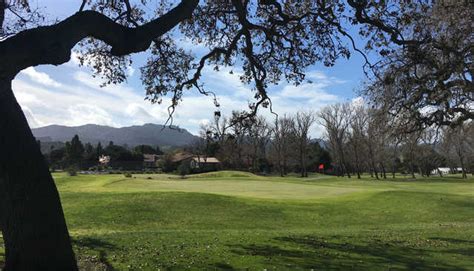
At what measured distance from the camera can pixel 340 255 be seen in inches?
433

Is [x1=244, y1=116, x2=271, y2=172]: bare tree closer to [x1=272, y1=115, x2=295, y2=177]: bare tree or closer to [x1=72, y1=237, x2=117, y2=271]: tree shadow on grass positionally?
[x1=272, y1=115, x2=295, y2=177]: bare tree

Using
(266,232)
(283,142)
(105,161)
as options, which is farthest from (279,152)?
(266,232)

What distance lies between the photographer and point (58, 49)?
6848mm

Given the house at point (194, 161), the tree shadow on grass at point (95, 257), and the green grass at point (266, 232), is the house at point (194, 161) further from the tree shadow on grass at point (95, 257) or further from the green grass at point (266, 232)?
the tree shadow on grass at point (95, 257)

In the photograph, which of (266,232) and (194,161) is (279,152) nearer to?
(194,161)

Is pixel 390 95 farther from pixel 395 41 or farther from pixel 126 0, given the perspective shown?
pixel 126 0

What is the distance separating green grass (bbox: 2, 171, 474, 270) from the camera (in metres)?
10.0

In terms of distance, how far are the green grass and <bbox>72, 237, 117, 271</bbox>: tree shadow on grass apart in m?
0.03

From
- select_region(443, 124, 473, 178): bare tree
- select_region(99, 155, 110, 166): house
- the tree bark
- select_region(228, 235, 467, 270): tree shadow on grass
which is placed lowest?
select_region(228, 235, 467, 270): tree shadow on grass

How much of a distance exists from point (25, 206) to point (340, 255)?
7223 mm

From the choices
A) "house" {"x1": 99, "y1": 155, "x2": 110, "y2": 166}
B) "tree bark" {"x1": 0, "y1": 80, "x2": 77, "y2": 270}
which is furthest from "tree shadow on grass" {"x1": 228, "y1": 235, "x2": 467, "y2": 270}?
"house" {"x1": 99, "y1": 155, "x2": 110, "y2": 166}

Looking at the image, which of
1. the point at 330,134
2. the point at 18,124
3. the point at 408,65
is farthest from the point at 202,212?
the point at 330,134

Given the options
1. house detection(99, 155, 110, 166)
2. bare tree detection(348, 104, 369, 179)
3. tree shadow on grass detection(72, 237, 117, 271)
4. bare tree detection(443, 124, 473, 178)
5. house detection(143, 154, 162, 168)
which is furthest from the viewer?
house detection(143, 154, 162, 168)

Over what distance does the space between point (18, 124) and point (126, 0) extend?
6548mm
